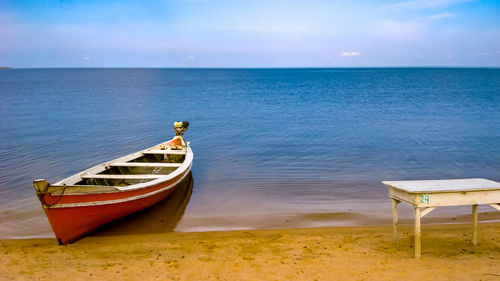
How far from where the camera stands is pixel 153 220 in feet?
29.8

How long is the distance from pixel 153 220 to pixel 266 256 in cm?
368

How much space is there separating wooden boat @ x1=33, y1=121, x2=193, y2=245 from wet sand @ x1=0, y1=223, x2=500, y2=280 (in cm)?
40

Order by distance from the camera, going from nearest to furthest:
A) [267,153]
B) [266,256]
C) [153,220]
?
A: [266,256] → [153,220] → [267,153]

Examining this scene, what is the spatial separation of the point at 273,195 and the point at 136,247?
4628 mm

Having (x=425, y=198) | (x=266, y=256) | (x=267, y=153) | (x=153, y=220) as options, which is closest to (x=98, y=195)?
(x=153, y=220)

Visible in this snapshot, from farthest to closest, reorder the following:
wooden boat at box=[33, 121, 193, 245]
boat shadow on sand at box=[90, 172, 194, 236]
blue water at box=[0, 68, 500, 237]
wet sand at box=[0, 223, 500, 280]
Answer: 1. blue water at box=[0, 68, 500, 237]
2. boat shadow on sand at box=[90, 172, 194, 236]
3. wooden boat at box=[33, 121, 193, 245]
4. wet sand at box=[0, 223, 500, 280]

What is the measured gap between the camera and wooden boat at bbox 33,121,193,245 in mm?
6984

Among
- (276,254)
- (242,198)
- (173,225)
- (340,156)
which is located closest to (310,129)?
(340,156)

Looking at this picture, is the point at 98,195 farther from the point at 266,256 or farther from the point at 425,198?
the point at 425,198

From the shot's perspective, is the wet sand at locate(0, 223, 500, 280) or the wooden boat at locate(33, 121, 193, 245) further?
the wooden boat at locate(33, 121, 193, 245)

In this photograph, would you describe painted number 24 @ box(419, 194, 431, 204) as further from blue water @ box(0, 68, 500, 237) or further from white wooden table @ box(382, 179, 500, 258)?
blue water @ box(0, 68, 500, 237)

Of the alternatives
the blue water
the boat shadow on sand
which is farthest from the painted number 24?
the boat shadow on sand

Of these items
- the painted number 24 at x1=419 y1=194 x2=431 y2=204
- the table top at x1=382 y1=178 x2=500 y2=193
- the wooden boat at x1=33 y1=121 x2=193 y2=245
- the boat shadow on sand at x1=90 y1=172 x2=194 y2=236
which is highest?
the table top at x1=382 y1=178 x2=500 y2=193

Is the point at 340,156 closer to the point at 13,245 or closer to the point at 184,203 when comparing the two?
the point at 184,203
